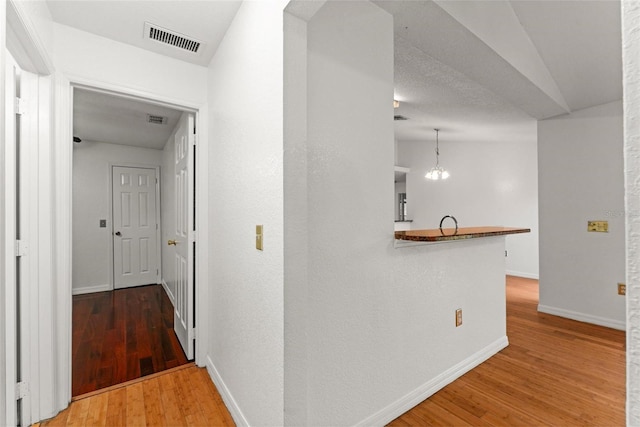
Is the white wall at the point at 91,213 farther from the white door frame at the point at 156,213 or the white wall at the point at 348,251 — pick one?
the white wall at the point at 348,251

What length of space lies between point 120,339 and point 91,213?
102 inches

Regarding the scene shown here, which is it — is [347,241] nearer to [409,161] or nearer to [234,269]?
[234,269]

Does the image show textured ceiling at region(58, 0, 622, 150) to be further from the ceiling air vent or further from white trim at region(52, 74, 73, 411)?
white trim at region(52, 74, 73, 411)

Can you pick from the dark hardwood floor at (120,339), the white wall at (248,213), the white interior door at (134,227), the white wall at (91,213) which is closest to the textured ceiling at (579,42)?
the white wall at (248,213)

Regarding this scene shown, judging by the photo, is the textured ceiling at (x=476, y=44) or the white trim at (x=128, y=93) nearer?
the textured ceiling at (x=476, y=44)

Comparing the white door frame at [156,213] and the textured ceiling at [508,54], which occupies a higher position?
the textured ceiling at [508,54]

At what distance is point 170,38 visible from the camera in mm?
2031

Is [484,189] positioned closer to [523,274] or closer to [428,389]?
[523,274]

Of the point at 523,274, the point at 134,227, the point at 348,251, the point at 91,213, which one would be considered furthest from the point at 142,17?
the point at 523,274

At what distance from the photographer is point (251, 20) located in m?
1.60

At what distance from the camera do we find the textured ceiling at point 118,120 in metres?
3.06

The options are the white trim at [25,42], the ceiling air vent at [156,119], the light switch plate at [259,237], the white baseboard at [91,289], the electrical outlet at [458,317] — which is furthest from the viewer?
the white baseboard at [91,289]

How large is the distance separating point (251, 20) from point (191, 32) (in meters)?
0.63

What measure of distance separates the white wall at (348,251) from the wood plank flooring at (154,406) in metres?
0.80
